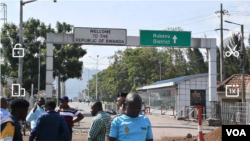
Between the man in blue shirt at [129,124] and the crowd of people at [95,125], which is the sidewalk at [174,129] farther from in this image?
the man in blue shirt at [129,124]

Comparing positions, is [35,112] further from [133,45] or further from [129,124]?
[133,45]

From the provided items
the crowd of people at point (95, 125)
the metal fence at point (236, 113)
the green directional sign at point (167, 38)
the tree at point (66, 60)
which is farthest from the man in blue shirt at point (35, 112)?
the tree at point (66, 60)

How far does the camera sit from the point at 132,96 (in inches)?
181

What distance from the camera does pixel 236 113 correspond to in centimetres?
2400

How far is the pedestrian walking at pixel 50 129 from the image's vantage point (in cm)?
650

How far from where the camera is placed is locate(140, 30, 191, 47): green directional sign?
938 inches

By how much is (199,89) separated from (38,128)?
26.1 meters

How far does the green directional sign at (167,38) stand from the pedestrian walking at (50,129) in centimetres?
1752

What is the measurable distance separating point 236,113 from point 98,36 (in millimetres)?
9803

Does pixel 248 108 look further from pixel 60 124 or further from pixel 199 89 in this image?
pixel 60 124

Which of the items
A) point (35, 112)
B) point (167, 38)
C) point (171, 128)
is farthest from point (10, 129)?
point (167, 38)

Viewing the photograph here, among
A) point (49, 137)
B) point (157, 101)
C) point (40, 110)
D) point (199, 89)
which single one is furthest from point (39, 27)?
point (49, 137)

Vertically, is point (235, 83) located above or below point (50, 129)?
above

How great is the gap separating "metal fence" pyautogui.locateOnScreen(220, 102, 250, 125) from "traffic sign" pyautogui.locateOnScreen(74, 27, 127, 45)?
817 centimetres
